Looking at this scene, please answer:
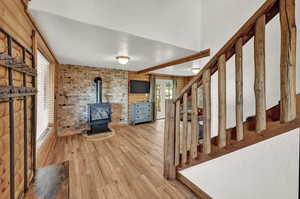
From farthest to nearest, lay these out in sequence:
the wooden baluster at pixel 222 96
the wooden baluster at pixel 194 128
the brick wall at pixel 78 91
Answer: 1. the brick wall at pixel 78 91
2. the wooden baluster at pixel 194 128
3. the wooden baluster at pixel 222 96

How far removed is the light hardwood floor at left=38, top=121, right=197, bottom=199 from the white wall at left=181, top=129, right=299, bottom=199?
1.36 ft

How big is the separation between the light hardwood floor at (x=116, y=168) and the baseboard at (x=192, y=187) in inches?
2.6

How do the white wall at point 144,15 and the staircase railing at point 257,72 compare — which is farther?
the white wall at point 144,15

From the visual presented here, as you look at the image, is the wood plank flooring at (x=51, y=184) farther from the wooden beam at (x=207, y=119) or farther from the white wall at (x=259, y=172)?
the white wall at (x=259, y=172)

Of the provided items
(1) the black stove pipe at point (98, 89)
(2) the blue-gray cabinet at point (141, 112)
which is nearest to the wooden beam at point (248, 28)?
(1) the black stove pipe at point (98, 89)

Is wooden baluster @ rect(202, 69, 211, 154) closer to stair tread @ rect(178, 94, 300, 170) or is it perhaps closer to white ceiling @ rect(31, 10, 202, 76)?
stair tread @ rect(178, 94, 300, 170)

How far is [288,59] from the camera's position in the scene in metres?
0.76

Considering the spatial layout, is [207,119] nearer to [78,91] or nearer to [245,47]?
[245,47]

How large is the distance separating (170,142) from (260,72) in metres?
1.48

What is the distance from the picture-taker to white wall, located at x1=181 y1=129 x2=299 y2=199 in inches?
46.0

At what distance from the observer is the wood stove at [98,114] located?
4218 mm

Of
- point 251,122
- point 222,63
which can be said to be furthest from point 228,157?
point 222,63

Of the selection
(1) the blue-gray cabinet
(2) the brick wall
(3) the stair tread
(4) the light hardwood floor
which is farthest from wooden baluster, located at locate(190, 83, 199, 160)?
(1) the blue-gray cabinet

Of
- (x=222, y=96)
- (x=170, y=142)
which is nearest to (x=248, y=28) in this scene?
(x=222, y=96)
